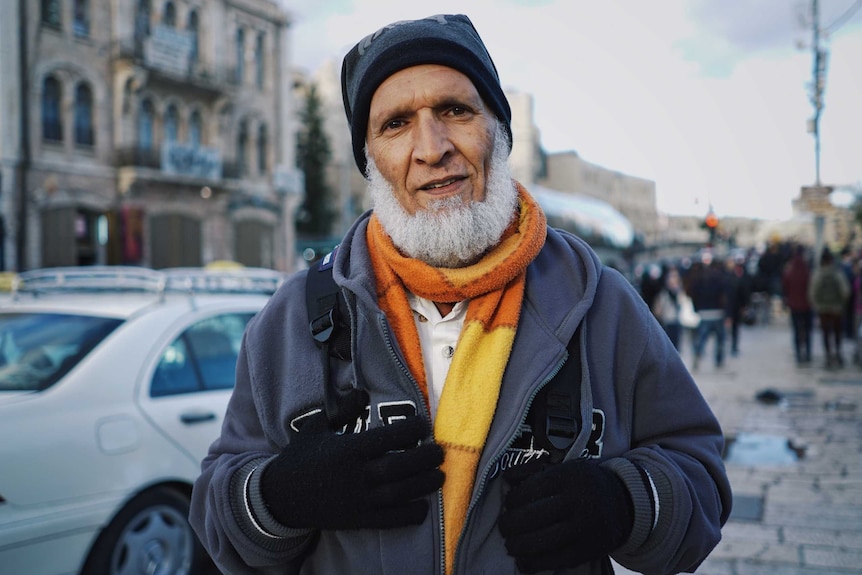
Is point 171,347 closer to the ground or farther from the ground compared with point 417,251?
closer to the ground

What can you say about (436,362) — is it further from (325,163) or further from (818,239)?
(325,163)

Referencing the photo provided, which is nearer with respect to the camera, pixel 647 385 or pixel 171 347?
pixel 647 385

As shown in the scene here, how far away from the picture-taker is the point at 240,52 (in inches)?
1123

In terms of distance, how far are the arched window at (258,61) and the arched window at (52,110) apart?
356 inches

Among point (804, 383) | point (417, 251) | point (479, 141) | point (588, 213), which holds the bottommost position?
point (804, 383)

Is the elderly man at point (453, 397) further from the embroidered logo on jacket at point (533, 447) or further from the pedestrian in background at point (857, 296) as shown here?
the pedestrian in background at point (857, 296)

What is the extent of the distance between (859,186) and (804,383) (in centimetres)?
2939

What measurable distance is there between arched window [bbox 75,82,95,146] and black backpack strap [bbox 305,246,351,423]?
23755mm

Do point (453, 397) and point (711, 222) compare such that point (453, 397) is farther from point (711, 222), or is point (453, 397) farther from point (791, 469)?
point (711, 222)

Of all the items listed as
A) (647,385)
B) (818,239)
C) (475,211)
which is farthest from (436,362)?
(818,239)

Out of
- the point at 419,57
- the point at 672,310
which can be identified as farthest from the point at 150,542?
the point at 672,310

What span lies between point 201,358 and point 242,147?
26326 mm

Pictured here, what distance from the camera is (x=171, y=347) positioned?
3.95 meters

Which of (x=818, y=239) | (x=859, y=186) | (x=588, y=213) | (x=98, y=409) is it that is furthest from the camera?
(x=859, y=186)
